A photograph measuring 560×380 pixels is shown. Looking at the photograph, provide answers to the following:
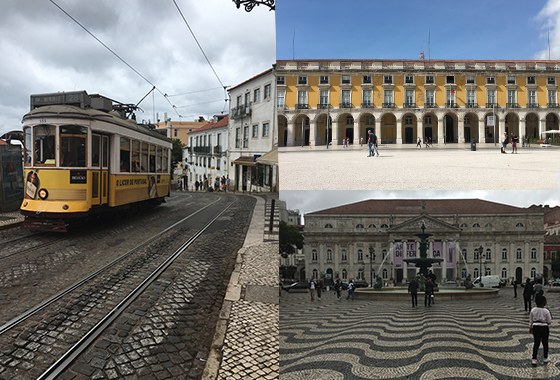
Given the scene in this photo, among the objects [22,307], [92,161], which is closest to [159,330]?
[22,307]

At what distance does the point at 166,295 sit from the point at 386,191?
13.1 feet

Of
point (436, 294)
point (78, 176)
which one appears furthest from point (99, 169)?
point (436, 294)

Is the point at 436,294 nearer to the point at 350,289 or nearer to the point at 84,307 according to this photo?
the point at 350,289

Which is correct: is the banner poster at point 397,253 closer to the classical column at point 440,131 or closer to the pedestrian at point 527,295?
the pedestrian at point 527,295

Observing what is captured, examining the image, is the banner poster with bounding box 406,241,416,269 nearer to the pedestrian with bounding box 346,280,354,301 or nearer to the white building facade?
the pedestrian with bounding box 346,280,354,301

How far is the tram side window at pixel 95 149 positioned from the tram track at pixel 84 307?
3.11 metres

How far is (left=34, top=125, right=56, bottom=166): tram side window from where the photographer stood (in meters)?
9.05

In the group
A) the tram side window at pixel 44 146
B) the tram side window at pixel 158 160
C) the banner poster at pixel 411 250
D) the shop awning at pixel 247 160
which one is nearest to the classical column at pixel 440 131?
the shop awning at pixel 247 160

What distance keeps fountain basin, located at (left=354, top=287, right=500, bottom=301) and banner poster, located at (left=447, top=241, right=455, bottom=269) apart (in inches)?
7.1

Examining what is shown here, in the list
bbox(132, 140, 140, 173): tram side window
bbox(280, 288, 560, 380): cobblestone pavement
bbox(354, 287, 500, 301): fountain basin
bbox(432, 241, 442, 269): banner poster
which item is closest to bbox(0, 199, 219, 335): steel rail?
bbox(280, 288, 560, 380): cobblestone pavement

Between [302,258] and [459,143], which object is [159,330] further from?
[459,143]

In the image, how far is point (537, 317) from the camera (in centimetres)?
272

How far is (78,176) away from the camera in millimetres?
9211

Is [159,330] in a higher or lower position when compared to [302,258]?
lower
